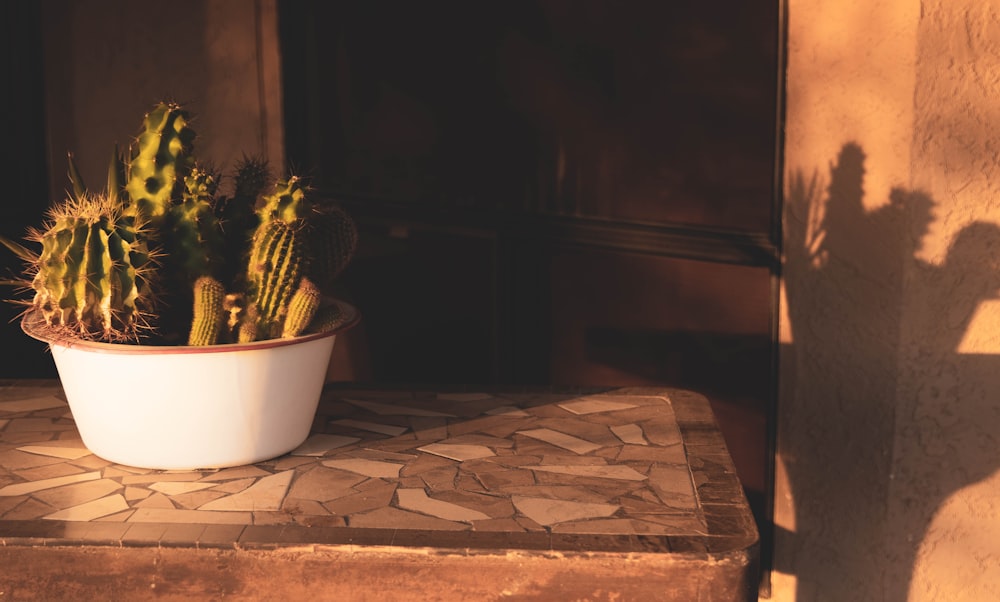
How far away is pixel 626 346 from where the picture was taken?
89.5 inches

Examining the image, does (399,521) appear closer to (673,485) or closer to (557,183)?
(673,485)

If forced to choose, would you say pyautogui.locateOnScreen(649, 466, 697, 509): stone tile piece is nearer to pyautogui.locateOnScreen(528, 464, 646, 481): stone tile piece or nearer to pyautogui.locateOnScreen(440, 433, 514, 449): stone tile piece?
pyautogui.locateOnScreen(528, 464, 646, 481): stone tile piece

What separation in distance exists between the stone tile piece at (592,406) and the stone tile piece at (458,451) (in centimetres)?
19

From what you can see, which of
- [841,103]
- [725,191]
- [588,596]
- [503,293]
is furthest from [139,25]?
[588,596]

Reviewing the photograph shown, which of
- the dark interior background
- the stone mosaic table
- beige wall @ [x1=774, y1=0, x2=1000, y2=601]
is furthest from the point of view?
the dark interior background

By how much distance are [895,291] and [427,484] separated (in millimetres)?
1038

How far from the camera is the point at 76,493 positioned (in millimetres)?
1161

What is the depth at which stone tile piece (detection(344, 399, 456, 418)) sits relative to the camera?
1443 millimetres

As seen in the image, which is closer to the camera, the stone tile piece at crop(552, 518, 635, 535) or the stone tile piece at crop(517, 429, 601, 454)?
the stone tile piece at crop(552, 518, 635, 535)

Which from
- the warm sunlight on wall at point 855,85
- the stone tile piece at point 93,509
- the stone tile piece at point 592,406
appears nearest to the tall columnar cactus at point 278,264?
the stone tile piece at point 93,509

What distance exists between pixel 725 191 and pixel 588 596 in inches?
48.5

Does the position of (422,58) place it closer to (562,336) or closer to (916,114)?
(562,336)

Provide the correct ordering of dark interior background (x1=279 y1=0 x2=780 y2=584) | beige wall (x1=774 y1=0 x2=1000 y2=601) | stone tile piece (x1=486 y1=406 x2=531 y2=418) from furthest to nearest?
dark interior background (x1=279 y1=0 x2=780 y2=584) < beige wall (x1=774 y1=0 x2=1000 y2=601) < stone tile piece (x1=486 y1=406 x2=531 y2=418)

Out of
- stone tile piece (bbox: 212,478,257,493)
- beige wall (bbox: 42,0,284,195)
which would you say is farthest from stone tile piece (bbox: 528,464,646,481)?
beige wall (bbox: 42,0,284,195)
